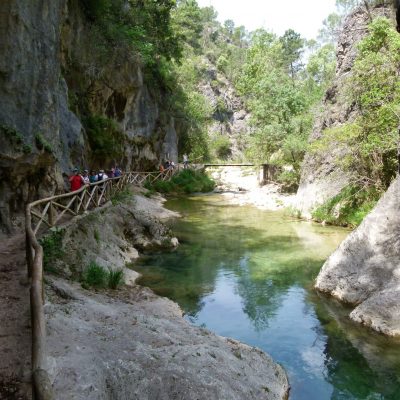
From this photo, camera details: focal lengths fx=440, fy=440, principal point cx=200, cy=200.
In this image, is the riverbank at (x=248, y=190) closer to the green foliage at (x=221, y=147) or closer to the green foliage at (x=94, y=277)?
the green foliage at (x=221, y=147)

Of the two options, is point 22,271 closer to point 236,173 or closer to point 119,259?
point 119,259

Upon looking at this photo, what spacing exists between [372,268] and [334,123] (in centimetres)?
1831

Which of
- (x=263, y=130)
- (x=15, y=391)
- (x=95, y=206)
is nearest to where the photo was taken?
(x=15, y=391)

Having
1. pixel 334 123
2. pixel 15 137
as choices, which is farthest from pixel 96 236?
pixel 334 123

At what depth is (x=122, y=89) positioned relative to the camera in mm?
31750

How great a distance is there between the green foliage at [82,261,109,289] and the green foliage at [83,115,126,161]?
1656cm

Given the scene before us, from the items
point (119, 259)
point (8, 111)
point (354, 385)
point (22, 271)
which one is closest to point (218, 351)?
point (354, 385)

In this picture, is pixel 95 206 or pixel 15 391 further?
pixel 95 206

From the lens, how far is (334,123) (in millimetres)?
29484

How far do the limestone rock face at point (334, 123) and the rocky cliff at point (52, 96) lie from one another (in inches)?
536

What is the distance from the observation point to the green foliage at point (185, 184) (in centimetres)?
3995

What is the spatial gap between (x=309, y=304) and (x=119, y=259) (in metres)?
7.18

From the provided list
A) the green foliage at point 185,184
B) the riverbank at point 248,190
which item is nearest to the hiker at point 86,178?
the riverbank at point 248,190

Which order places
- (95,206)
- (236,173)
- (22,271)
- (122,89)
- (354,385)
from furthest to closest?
(236,173)
(122,89)
(95,206)
(22,271)
(354,385)
